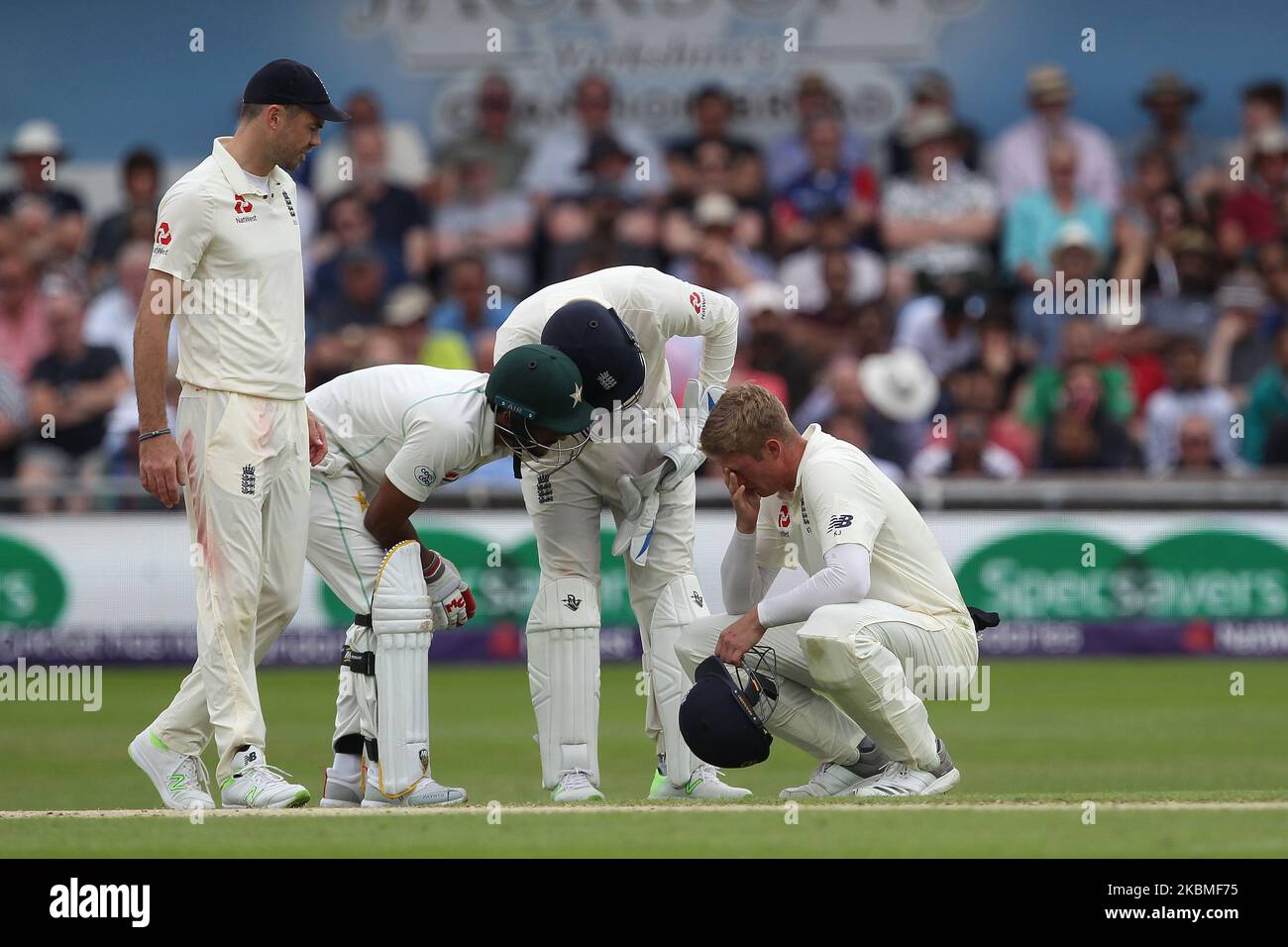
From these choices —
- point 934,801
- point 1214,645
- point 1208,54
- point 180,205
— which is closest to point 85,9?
point 1208,54

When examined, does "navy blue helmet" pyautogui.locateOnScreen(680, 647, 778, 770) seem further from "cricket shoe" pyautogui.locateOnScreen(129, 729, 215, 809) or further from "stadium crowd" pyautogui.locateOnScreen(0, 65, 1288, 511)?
"stadium crowd" pyautogui.locateOnScreen(0, 65, 1288, 511)

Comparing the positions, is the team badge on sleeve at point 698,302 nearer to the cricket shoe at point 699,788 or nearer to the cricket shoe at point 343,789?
the cricket shoe at point 699,788

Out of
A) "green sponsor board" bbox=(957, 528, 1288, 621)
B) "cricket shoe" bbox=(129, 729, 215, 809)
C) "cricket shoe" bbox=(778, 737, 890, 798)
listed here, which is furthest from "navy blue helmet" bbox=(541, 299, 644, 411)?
"green sponsor board" bbox=(957, 528, 1288, 621)

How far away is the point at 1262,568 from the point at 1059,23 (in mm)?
7561

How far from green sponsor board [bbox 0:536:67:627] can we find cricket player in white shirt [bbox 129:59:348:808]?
23.5 ft

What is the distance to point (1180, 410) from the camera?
14969mm

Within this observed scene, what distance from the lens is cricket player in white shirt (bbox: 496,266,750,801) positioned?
7137 millimetres

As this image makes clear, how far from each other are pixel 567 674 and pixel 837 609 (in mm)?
1166

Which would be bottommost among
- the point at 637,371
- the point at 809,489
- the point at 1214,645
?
the point at 1214,645

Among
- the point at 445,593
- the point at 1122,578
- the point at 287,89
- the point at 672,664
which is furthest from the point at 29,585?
the point at 287,89

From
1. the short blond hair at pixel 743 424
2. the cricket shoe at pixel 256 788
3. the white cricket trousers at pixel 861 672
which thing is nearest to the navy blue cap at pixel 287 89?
the short blond hair at pixel 743 424

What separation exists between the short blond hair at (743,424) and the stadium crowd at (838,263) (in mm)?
7636

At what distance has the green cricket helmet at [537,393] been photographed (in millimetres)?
6445
